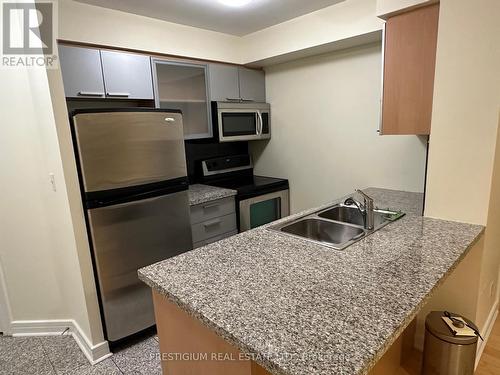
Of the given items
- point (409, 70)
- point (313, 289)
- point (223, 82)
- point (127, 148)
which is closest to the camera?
point (313, 289)

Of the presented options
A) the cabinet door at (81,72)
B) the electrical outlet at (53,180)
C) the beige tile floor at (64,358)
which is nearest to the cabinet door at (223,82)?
the cabinet door at (81,72)

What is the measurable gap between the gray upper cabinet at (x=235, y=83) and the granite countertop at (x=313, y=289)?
1.81 metres

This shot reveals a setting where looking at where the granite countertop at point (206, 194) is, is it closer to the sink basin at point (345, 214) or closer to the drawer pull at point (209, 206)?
the drawer pull at point (209, 206)

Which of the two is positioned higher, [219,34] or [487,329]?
[219,34]

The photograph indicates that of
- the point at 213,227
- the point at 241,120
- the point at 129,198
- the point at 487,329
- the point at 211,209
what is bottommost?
the point at 487,329

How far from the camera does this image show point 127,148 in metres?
1.88

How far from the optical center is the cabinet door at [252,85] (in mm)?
3107

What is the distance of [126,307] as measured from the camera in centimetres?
202

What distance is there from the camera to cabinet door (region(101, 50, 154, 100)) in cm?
221

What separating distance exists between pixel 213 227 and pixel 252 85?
159 cm

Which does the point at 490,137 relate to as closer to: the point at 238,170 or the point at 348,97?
the point at 348,97

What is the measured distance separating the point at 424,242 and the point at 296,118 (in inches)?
79.3

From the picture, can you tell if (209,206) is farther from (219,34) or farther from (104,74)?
(219,34)

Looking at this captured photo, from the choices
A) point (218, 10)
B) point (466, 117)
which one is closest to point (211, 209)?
point (218, 10)
